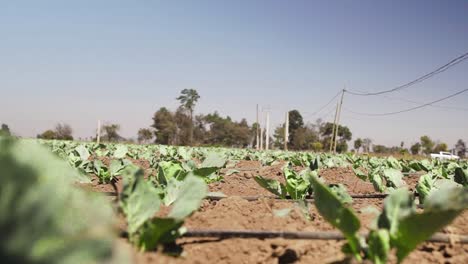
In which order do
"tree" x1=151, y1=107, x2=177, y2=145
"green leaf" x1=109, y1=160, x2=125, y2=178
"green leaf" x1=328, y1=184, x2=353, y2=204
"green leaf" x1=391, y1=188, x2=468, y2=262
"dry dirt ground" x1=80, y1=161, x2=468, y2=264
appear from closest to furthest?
"green leaf" x1=391, y1=188, x2=468, y2=262, "dry dirt ground" x1=80, y1=161, x2=468, y2=264, "green leaf" x1=328, y1=184, x2=353, y2=204, "green leaf" x1=109, y1=160, x2=125, y2=178, "tree" x1=151, y1=107, x2=177, y2=145

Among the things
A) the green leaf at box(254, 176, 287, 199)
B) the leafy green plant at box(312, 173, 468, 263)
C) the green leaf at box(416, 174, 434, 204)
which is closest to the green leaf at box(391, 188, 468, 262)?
the leafy green plant at box(312, 173, 468, 263)

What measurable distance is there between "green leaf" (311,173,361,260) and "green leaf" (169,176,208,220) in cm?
45

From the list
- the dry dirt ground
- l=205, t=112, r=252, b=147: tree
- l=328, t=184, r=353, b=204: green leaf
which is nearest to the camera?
the dry dirt ground

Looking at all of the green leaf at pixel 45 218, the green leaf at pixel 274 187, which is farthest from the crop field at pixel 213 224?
the green leaf at pixel 274 187

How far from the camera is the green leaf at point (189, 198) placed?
1.56 m

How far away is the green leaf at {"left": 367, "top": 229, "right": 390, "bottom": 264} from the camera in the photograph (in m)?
1.35

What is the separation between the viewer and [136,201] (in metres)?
1.44

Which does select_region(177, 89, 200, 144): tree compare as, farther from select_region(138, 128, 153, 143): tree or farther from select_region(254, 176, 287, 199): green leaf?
select_region(254, 176, 287, 199): green leaf

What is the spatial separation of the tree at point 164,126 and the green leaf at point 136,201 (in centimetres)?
7534

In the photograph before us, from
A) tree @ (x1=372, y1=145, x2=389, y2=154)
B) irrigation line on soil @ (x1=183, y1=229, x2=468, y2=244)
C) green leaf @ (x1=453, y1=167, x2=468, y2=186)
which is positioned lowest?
irrigation line on soil @ (x1=183, y1=229, x2=468, y2=244)

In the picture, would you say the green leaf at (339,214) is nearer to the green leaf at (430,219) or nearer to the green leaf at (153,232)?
the green leaf at (430,219)

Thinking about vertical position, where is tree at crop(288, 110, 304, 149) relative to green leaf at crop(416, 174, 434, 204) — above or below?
above

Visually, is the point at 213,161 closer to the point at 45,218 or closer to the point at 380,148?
the point at 45,218

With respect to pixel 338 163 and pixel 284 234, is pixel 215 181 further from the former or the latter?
pixel 338 163
